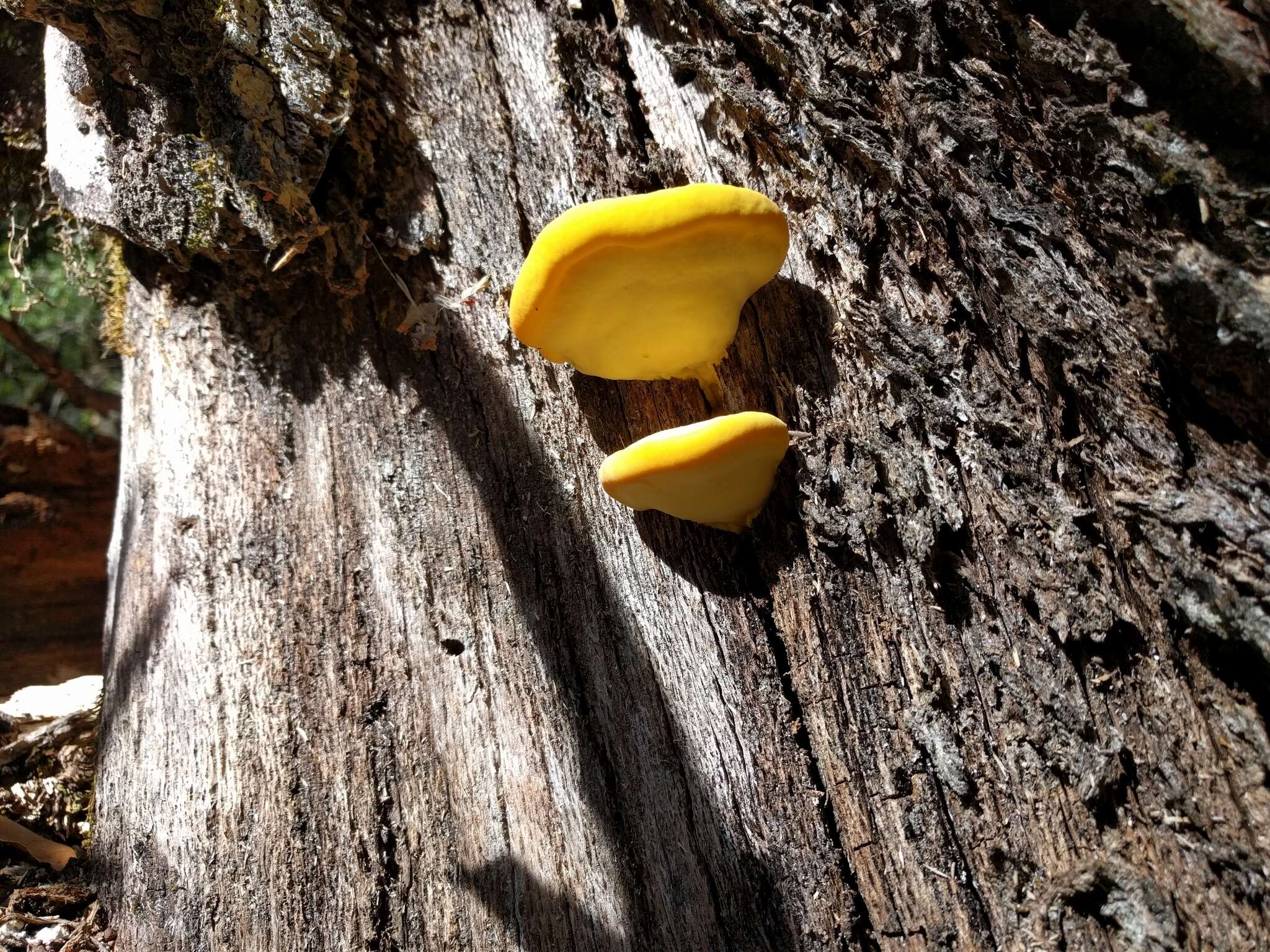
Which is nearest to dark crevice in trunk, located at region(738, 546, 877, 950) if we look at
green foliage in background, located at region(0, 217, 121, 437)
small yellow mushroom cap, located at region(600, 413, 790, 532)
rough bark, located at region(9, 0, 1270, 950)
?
rough bark, located at region(9, 0, 1270, 950)

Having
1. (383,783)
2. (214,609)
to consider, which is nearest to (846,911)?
(383,783)

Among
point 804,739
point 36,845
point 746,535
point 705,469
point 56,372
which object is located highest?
point 705,469

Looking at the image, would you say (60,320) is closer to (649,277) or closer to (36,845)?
(36,845)

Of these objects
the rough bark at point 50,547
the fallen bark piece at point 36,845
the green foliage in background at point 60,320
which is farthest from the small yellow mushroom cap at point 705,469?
the rough bark at point 50,547

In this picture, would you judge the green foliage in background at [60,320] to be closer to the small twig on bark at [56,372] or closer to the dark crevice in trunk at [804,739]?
the small twig on bark at [56,372]

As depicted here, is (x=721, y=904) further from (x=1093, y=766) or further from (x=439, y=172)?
(x=439, y=172)

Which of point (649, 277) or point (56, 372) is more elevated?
point (649, 277)

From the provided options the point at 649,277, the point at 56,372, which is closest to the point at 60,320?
the point at 56,372
